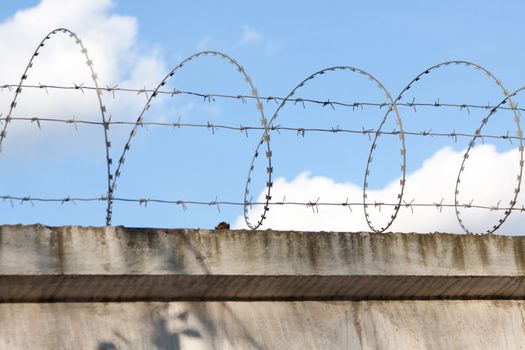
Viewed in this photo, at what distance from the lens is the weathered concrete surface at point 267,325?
21.7ft

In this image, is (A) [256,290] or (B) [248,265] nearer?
(B) [248,265]

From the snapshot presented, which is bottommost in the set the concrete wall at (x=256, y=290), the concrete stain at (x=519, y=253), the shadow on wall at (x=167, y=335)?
the shadow on wall at (x=167, y=335)

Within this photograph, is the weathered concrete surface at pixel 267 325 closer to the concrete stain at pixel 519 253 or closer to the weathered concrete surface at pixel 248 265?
the weathered concrete surface at pixel 248 265

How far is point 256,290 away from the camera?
725 cm

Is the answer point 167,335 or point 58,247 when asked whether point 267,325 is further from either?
point 58,247

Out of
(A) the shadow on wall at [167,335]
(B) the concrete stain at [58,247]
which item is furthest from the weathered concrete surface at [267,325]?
(B) the concrete stain at [58,247]

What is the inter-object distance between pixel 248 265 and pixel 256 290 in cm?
24

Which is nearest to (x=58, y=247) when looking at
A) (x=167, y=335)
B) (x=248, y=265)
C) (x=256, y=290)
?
(x=167, y=335)

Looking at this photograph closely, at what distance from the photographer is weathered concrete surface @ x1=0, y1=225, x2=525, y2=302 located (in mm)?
6547

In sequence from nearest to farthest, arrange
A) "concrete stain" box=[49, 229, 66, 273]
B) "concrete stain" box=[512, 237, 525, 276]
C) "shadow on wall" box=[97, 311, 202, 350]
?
"concrete stain" box=[49, 229, 66, 273] < "shadow on wall" box=[97, 311, 202, 350] < "concrete stain" box=[512, 237, 525, 276]

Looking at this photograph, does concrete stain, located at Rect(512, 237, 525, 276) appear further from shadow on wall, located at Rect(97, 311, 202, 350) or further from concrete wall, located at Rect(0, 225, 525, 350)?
shadow on wall, located at Rect(97, 311, 202, 350)

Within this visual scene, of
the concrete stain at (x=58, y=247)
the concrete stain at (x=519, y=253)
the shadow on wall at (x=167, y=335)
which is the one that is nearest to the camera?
the concrete stain at (x=58, y=247)

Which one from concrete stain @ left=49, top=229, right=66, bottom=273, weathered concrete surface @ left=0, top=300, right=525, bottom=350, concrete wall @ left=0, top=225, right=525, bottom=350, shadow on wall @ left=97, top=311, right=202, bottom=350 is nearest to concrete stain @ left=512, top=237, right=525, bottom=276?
concrete wall @ left=0, top=225, right=525, bottom=350

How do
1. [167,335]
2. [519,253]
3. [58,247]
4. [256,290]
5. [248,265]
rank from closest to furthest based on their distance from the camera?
1. [58,247]
2. [167,335]
3. [248,265]
4. [256,290]
5. [519,253]
